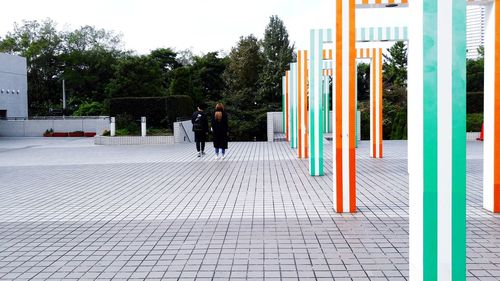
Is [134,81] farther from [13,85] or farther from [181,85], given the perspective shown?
[13,85]

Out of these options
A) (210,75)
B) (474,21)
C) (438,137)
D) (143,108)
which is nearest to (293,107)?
(474,21)

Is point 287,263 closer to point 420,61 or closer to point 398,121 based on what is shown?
point 420,61

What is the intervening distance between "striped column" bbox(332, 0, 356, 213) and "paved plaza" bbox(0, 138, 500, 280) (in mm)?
312

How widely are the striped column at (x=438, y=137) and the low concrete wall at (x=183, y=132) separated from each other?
72.7 ft

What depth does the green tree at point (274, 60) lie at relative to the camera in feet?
146

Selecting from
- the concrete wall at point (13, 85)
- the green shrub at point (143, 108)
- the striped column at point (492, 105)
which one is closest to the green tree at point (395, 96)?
the green shrub at point (143, 108)

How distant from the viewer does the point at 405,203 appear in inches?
327

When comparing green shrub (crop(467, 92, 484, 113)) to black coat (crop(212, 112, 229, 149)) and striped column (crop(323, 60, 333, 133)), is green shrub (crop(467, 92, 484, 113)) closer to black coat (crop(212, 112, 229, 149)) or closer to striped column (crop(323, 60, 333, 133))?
striped column (crop(323, 60, 333, 133))

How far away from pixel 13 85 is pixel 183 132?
19.5 meters

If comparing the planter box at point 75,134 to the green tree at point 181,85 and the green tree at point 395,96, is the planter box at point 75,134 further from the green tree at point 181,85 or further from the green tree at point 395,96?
the green tree at point 395,96

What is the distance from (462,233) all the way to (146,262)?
3161 mm

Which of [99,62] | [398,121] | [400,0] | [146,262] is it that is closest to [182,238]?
[146,262]

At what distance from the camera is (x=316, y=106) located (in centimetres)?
1191

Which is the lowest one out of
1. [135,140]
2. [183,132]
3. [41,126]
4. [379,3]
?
[135,140]
